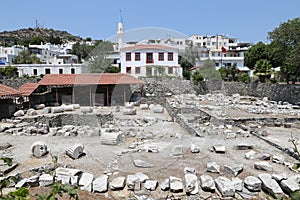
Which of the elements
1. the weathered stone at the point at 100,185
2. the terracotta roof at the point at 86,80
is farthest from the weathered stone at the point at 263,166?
the terracotta roof at the point at 86,80

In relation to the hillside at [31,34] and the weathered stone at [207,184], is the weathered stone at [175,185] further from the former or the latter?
the hillside at [31,34]

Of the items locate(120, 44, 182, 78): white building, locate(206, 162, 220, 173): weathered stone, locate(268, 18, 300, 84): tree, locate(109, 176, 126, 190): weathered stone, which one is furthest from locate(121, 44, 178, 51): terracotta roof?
locate(109, 176, 126, 190): weathered stone

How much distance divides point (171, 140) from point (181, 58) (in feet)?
83.3

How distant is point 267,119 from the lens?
650 inches

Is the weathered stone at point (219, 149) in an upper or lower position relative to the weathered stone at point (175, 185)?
upper

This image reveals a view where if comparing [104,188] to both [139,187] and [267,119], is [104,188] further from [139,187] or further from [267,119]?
[267,119]

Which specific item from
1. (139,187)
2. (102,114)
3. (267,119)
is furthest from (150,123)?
(139,187)

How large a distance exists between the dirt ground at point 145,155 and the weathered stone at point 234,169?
14 cm

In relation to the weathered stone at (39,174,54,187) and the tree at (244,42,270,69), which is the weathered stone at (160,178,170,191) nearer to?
the weathered stone at (39,174,54,187)

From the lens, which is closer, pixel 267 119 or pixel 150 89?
pixel 267 119

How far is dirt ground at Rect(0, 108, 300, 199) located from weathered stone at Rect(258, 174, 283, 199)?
2.64ft

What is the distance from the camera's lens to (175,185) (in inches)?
292

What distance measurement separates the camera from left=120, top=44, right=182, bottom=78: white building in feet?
109

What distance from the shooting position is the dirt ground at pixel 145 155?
872 cm
